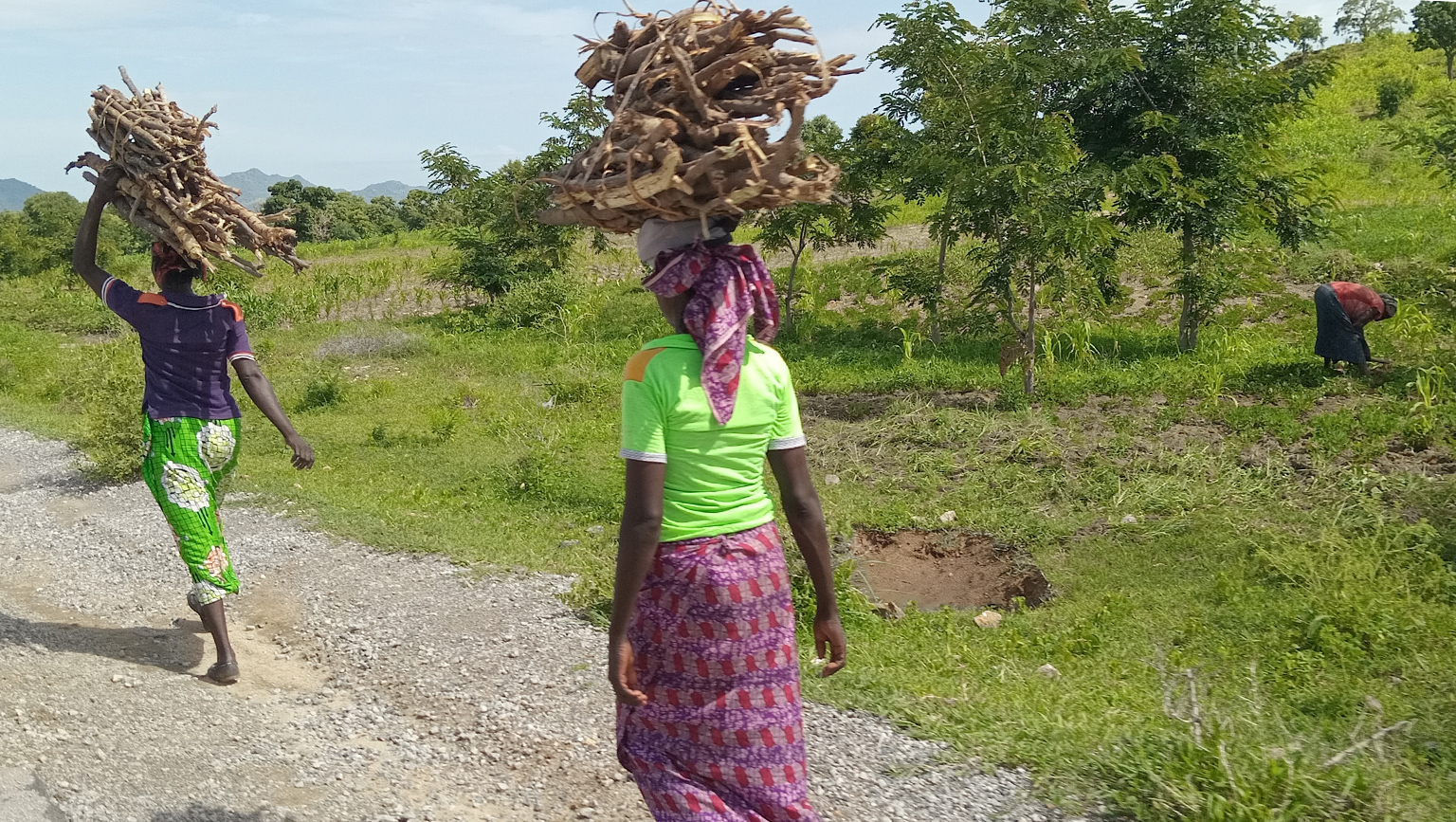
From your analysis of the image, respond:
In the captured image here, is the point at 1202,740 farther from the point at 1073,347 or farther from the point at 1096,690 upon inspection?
the point at 1073,347

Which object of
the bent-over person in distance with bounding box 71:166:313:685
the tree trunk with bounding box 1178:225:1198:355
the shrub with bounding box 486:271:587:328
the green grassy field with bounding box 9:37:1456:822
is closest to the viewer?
the green grassy field with bounding box 9:37:1456:822

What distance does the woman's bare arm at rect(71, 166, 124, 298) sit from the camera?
4.55m

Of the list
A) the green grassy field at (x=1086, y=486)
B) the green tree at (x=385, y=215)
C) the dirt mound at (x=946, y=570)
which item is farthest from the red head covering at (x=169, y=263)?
the green tree at (x=385, y=215)

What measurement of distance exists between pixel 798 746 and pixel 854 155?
11054 millimetres

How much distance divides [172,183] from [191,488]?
1291mm

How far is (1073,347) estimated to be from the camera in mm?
10914

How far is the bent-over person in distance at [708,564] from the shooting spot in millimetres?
2434

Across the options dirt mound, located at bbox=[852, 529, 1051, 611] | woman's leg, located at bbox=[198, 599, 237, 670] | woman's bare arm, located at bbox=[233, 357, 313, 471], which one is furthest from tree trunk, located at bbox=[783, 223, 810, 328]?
woman's leg, located at bbox=[198, 599, 237, 670]

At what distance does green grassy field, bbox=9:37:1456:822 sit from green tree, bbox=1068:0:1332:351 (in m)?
1.06

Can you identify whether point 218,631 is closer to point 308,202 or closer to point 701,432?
point 701,432

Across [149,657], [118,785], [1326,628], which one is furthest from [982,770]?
[149,657]

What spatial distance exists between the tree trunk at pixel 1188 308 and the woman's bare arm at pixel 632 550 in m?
9.95

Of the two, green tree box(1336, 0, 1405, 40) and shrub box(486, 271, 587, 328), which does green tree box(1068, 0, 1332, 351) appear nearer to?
shrub box(486, 271, 587, 328)

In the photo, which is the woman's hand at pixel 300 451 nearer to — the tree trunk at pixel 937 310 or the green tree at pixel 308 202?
the tree trunk at pixel 937 310
